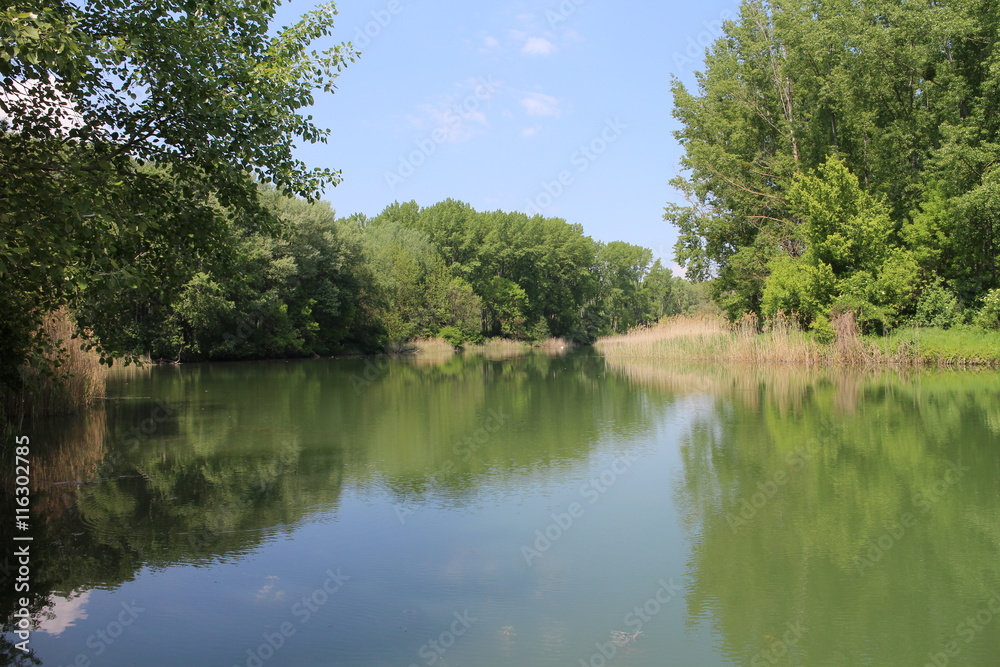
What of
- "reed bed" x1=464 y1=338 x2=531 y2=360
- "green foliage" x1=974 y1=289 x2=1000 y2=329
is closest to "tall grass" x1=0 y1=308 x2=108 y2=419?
"green foliage" x1=974 y1=289 x2=1000 y2=329

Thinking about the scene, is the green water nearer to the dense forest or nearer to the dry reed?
the dense forest

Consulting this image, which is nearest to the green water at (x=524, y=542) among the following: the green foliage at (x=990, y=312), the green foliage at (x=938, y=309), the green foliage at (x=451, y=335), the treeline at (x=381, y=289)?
the treeline at (x=381, y=289)

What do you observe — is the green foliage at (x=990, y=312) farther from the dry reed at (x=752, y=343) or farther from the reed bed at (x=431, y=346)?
the reed bed at (x=431, y=346)

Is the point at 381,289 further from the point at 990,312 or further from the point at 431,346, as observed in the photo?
the point at 990,312

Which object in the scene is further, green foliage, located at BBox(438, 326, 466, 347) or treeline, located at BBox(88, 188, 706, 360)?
green foliage, located at BBox(438, 326, 466, 347)

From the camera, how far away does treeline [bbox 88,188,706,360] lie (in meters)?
17.2

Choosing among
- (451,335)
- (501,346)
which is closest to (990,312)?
(451,335)

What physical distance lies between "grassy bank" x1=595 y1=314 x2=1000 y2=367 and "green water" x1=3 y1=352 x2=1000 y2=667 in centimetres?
1095

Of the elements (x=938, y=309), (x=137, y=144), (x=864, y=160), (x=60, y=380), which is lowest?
(x=60, y=380)

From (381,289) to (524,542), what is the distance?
41.4m

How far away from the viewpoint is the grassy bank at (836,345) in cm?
2169

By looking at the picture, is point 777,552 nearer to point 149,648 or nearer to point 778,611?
point 778,611

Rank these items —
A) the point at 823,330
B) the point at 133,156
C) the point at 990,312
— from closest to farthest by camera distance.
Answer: the point at 133,156 < the point at 990,312 < the point at 823,330

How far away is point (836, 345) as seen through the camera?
75.5 ft
